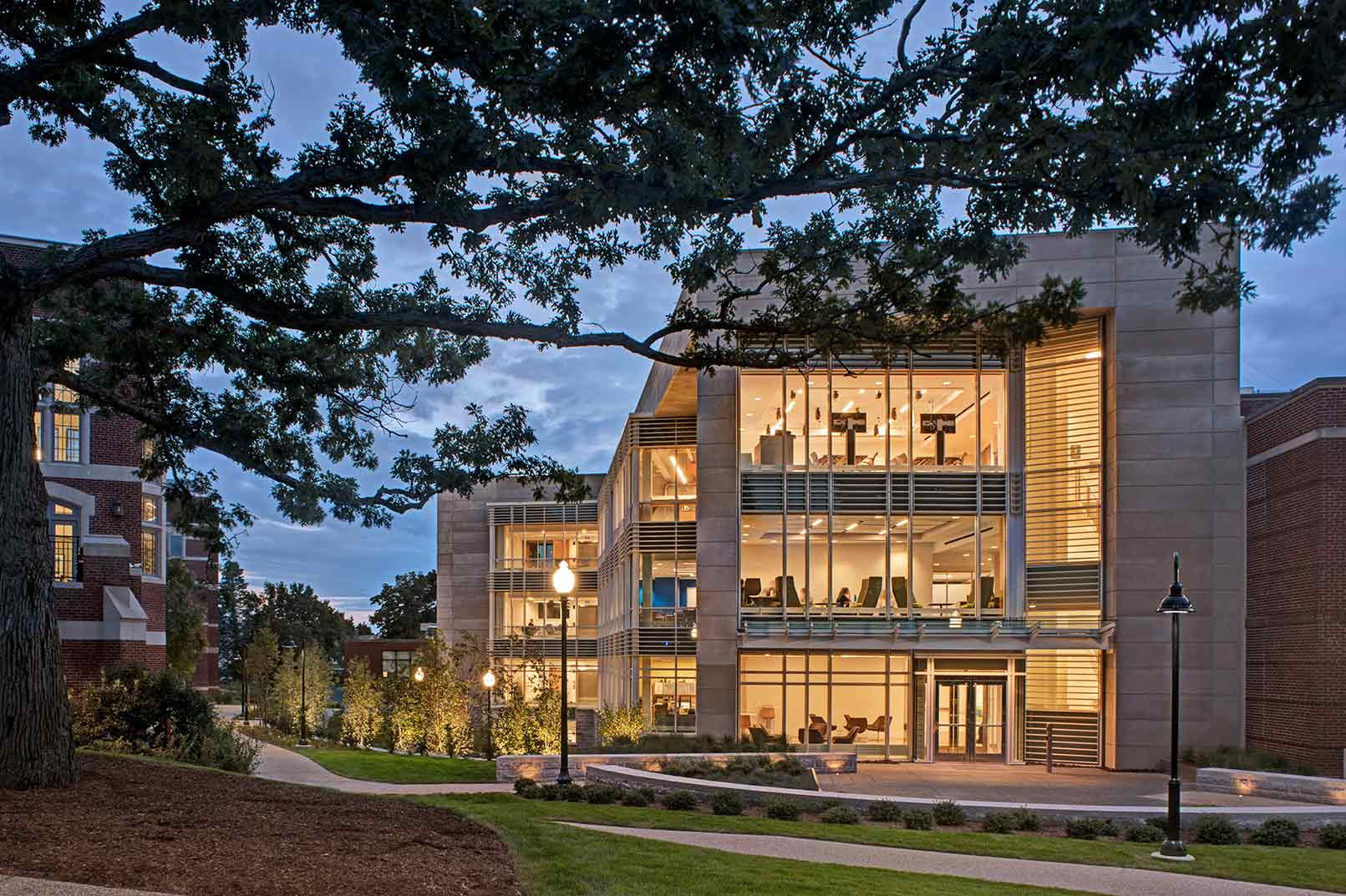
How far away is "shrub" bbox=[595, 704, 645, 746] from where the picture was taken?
2893 centimetres

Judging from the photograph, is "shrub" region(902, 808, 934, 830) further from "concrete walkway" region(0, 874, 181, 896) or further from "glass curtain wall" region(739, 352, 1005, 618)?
"concrete walkway" region(0, 874, 181, 896)

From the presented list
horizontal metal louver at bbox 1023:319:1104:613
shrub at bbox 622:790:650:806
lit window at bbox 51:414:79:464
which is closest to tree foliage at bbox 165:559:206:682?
lit window at bbox 51:414:79:464

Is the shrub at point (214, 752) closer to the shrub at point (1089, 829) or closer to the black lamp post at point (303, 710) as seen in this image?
the shrub at point (1089, 829)

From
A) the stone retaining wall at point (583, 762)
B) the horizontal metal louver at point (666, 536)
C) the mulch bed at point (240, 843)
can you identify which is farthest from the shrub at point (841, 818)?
the horizontal metal louver at point (666, 536)

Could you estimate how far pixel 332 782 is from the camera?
928 inches

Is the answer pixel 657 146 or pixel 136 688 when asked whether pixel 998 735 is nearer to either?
pixel 136 688

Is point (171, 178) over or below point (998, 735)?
over

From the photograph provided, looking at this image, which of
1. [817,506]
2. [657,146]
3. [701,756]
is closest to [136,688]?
[701,756]

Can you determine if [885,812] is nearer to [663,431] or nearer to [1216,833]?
[1216,833]

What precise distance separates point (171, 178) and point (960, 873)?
432 inches

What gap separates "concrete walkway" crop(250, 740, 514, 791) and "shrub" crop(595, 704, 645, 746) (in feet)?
21.7

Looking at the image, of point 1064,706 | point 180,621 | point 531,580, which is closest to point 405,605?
point 180,621

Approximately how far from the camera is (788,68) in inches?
329

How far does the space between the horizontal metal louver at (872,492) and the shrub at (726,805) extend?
1097 cm
